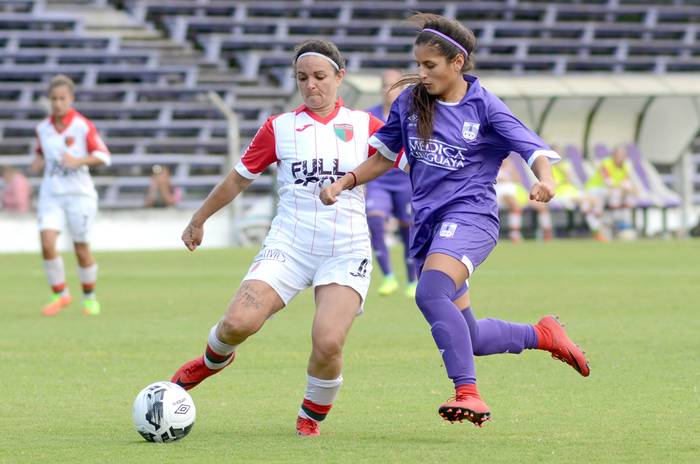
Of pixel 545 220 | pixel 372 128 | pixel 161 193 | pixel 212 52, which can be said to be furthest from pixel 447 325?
pixel 212 52

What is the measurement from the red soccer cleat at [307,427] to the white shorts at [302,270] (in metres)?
0.56

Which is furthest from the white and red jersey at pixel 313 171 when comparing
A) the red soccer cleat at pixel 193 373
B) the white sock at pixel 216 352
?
the red soccer cleat at pixel 193 373

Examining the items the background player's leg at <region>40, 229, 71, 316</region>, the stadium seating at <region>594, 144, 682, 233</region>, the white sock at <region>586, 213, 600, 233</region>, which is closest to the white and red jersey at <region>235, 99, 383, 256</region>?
the background player's leg at <region>40, 229, 71, 316</region>

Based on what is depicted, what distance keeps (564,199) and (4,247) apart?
1060 centimetres

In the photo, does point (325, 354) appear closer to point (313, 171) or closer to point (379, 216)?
point (313, 171)

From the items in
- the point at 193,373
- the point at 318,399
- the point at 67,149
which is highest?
the point at 67,149

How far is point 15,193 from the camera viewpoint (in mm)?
25609

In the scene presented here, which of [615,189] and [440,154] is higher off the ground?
[615,189]

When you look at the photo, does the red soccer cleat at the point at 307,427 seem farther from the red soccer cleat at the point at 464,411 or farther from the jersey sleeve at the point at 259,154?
the jersey sleeve at the point at 259,154

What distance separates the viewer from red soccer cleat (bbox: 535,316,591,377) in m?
7.04

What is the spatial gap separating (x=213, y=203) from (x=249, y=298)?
0.63 m

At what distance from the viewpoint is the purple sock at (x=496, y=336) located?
22.2ft

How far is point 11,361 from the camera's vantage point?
9508 millimetres

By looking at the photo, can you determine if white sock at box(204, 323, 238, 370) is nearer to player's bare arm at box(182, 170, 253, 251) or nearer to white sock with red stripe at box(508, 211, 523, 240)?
player's bare arm at box(182, 170, 253, 251)
